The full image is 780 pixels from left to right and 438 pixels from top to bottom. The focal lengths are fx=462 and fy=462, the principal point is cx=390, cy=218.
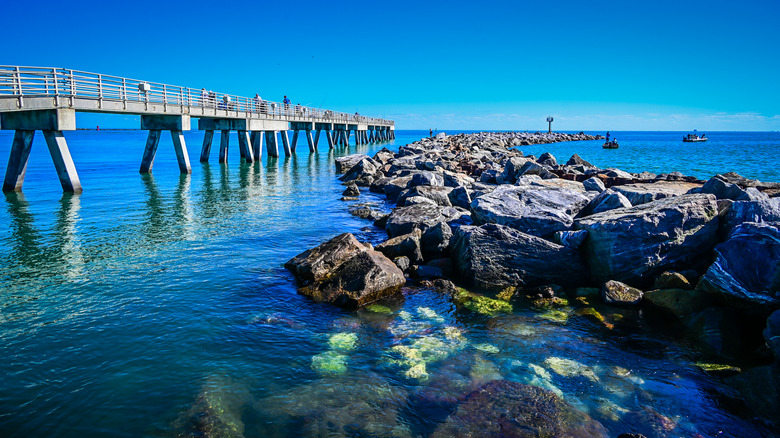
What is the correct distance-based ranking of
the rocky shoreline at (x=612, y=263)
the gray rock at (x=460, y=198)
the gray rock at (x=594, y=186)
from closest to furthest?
the rocky shoreline at (x=612, y=263) < the gray rock at (x=594, y=186) < the gray rock at (x=460, y=198)

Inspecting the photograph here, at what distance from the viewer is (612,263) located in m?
9.09

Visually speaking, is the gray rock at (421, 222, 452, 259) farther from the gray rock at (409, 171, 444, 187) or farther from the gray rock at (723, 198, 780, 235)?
the gray rock at (409, 171, 444, 187)

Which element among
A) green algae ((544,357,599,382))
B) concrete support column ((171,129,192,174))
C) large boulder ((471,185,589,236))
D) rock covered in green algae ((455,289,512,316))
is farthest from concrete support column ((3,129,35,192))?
green algae ((544,357,599,382))

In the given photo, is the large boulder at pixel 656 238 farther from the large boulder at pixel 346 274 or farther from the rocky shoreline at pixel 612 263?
the large boulder at pixel 346 274

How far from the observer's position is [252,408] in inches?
221

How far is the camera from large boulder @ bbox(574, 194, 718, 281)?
29.1 ft

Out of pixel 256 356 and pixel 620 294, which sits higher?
pixel 620 294

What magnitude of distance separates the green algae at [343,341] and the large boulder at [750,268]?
229 inches

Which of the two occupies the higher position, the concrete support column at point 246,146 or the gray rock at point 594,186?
the concrete support column at point 246,146

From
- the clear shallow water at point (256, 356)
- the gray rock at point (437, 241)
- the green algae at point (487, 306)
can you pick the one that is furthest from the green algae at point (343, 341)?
the gray rock at point (437, 241)

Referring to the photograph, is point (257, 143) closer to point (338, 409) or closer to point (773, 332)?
point (338, 409)

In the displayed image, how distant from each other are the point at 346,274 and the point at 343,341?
2.10 meters

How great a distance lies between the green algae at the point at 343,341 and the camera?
7.09 meters

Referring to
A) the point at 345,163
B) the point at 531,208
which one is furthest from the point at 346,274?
the point at 345,163
